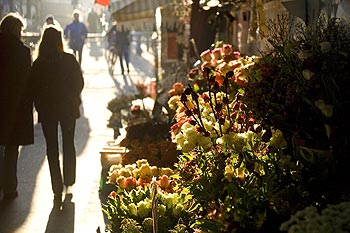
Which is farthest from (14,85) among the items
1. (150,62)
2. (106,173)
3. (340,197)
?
(150,62)

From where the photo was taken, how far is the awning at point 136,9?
13.5 m

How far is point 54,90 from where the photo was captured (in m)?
8.10

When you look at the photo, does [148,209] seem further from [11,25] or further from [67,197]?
[11,25]

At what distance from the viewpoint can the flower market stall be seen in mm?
3277

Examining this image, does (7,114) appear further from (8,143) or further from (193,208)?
(193,208)

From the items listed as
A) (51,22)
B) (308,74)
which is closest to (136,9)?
(51,22)

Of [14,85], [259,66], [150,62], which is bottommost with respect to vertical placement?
[150,62]

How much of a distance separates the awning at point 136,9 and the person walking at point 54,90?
17.2 ft

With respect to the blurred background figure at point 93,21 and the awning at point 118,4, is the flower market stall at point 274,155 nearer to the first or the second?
the awning at point 118,4

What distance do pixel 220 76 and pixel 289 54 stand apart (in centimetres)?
159

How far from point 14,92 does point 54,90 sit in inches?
23.0

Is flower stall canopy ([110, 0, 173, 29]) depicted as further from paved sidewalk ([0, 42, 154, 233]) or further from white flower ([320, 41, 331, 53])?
white flower ([320, 41, 331, 53])

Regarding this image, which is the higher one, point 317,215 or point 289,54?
point 289,54

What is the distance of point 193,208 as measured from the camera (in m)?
4.70
